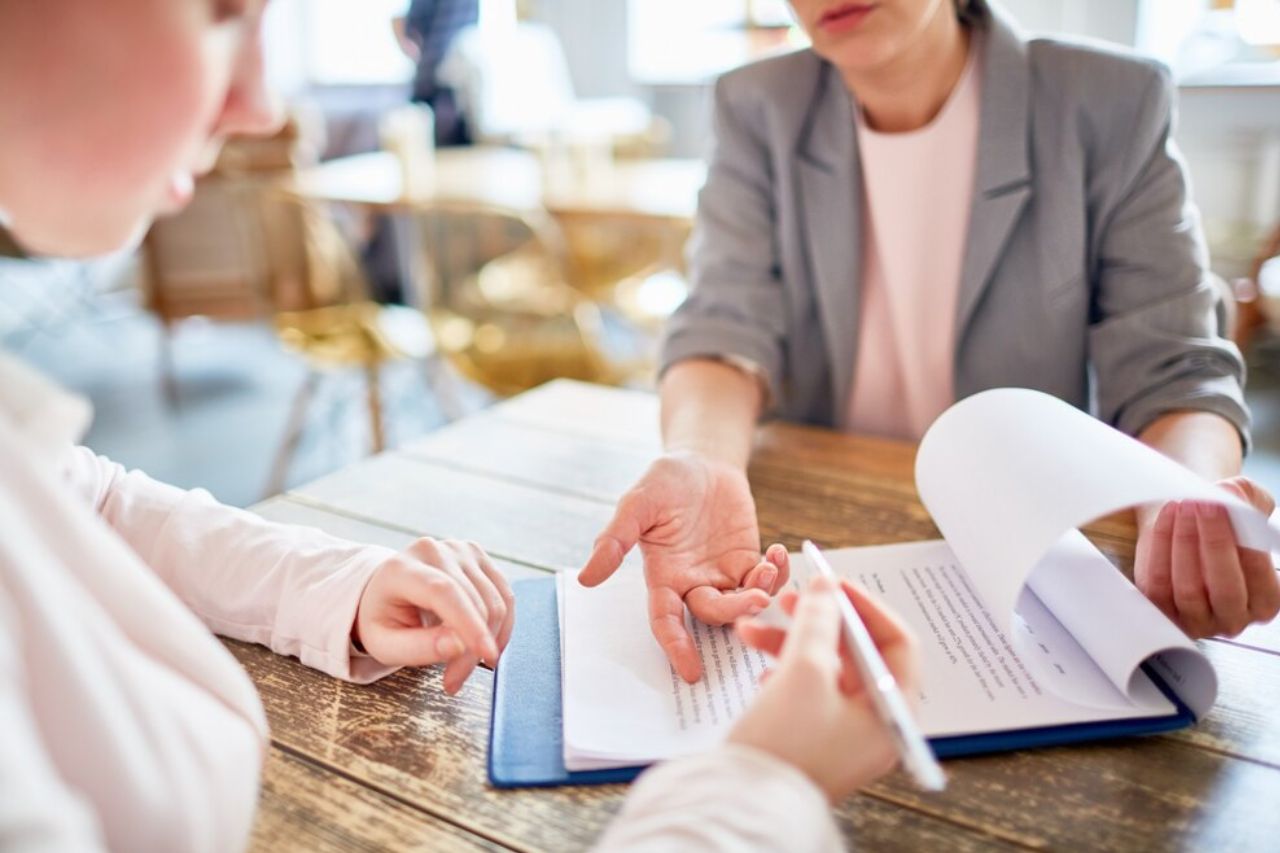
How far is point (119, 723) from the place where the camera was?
0.40 meters

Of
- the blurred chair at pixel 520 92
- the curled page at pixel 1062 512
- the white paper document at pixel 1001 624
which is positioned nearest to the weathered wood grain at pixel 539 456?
the white paper document at pixel 1001 624

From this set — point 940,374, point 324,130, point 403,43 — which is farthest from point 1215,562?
point 324,130

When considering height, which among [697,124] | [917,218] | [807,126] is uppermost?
[807,126]

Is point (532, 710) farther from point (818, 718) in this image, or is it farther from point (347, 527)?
point (347, 527)

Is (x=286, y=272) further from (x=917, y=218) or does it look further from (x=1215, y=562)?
(x=1215, y=562)

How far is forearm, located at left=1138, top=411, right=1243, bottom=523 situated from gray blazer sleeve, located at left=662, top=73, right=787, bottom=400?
41 cm

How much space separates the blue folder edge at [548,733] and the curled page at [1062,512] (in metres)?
0.02

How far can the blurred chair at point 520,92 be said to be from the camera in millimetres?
4516

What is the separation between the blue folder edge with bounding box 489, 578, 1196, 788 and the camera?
22.9 inches

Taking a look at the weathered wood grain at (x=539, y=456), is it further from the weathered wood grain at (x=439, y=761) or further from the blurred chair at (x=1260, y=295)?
the blurred chair at (x=1260, y=295)

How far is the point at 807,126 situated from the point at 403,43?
4134 millimetres

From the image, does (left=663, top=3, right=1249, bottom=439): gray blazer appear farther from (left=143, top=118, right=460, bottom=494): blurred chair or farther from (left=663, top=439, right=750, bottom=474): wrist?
(left=143, top=118, right=460, bottom=494): blurred chair

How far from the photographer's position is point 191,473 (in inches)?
122

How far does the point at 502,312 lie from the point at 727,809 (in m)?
2.19
